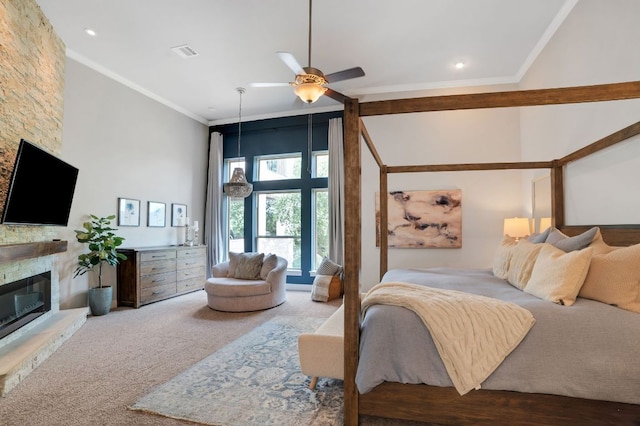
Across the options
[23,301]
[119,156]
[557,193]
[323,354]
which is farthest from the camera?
[119,156]

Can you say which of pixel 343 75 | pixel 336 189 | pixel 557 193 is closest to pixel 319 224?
pixel 336 189

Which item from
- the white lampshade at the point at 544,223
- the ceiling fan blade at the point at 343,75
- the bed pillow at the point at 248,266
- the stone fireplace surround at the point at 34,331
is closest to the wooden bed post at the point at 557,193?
the white lampshade at the point at 544,223

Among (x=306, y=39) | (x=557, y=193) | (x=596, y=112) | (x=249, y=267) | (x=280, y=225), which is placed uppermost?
(x=306, y=39)

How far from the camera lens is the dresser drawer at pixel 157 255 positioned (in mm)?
4929

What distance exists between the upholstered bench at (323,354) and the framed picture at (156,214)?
4.43 meters

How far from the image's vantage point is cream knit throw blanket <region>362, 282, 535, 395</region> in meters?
1.72

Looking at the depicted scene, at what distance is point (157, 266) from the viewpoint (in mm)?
5184

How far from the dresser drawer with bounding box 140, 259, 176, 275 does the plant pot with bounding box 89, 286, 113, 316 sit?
21.6 inches

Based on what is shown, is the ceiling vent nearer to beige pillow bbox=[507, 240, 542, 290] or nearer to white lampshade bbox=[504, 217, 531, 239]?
beige pillow bbox=[507, 240, 542, 290]

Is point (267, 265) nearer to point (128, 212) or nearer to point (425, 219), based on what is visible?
point (128, 212)

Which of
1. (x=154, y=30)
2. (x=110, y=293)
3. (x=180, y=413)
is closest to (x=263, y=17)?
(x=154, y=30)

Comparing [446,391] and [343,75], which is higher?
[343,75]

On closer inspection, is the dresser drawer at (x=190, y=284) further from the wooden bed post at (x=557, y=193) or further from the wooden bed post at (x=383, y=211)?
the wooden bed post at (x=557, y=193)

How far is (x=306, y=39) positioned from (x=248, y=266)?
3.25 meters
